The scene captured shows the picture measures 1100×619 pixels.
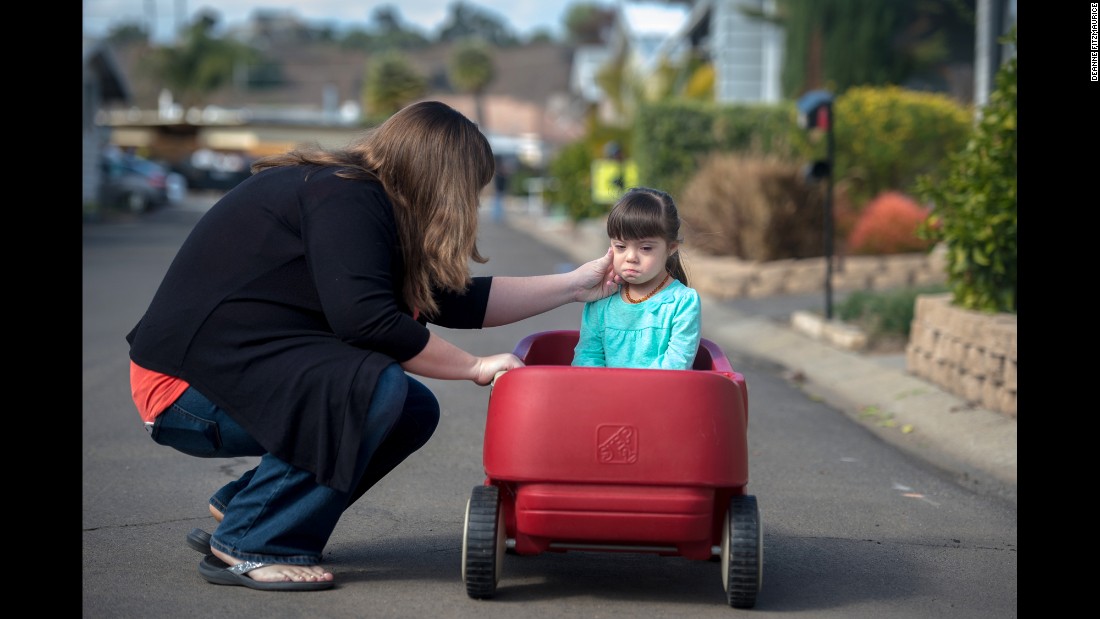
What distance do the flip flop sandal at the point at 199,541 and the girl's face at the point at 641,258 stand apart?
1683 mm

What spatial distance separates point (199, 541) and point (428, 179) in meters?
1.51

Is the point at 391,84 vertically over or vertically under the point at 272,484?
over

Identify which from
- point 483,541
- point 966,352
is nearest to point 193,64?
point 966,352

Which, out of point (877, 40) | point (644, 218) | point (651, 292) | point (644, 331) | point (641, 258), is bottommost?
point (644, 331)

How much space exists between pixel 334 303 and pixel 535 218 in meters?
34.1

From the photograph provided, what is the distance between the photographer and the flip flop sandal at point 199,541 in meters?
4.39

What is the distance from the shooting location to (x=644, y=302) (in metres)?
4.40

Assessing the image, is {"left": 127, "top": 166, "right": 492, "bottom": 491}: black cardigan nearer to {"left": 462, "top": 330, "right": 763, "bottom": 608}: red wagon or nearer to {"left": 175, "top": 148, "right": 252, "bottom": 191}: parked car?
{"left": 462, "top": 330, "right": 763, "bottom": 608}: red wagon

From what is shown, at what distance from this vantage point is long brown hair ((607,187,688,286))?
4.23m

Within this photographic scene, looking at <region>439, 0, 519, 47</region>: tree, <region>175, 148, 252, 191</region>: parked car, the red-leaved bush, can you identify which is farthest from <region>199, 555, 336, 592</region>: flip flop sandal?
<region>439, 0, 519, 47</region>: tree

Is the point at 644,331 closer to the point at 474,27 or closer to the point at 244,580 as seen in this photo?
the point at 244,580

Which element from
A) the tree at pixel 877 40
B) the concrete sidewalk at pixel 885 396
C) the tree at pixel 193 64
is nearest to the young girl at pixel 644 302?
the concrete sidewalk at pixel 885 396

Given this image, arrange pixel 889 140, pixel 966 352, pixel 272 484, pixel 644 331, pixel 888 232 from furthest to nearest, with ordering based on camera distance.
A: pixel 889 140, pixel 888 232, pixel 966 352, pixel 644 331, pixel 272 484
